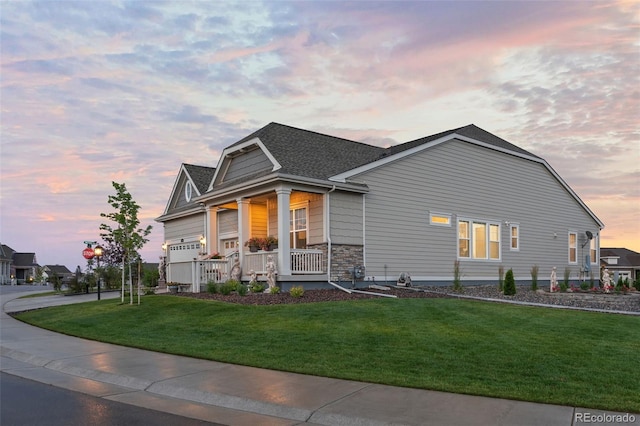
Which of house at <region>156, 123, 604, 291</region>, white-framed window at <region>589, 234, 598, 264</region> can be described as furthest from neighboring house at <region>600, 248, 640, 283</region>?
house at <region>156, 123, 604, 291</region>

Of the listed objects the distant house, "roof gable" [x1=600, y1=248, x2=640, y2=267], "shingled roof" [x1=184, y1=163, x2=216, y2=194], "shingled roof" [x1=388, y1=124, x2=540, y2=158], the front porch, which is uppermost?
"shingled roof" [x1=388, y1=124, x2=540, y2=158]

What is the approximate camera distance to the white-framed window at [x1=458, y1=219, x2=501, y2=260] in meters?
23.5

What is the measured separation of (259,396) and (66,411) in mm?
2493

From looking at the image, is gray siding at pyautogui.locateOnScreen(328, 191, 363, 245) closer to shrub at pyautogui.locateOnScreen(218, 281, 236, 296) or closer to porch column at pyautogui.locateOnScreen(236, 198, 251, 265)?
porch column at pyautogui.locateOnScreen(236, 198, 251, 265)

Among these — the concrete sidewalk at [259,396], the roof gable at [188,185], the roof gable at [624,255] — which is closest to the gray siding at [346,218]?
the concrete sidewalk at [259,396]

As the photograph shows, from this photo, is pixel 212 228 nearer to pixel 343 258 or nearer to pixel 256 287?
pixel 256 287

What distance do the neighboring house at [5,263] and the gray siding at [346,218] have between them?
72880 mm

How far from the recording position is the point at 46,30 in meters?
17.1

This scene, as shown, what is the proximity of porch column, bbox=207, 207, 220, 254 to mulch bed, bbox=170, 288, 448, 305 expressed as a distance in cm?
494

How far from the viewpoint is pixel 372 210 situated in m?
20.1

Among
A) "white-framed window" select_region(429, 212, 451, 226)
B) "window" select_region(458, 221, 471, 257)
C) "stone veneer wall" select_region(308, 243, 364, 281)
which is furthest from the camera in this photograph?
"window" select_region(458, 221, 471, 257)

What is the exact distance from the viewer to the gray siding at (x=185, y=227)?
27.0 meters

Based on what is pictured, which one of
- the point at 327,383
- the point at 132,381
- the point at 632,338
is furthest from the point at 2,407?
the point at 632,338

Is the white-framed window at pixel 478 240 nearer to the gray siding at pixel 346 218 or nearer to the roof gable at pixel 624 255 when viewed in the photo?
the gray siding at pixel 346 218
